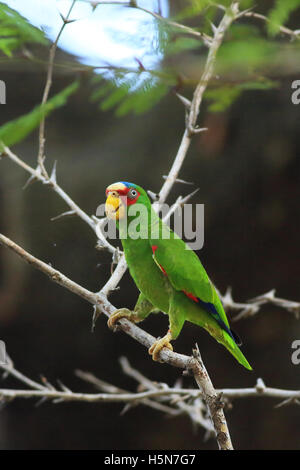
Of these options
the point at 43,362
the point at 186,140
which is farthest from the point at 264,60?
the point at 43,362

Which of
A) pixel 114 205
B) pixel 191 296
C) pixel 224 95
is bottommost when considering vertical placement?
pixel 191 296

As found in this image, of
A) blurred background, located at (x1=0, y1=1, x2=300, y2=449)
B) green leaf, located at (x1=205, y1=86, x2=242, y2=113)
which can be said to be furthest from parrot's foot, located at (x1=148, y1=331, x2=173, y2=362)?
blurred background, located at (x1=0, y1=1, x2=300, y2=449)

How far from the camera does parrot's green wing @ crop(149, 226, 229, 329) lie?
48.7 inches

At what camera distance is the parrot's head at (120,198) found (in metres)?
1.06

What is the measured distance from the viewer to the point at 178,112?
3.58 metres

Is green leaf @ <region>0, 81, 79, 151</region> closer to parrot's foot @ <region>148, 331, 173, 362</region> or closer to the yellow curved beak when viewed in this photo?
the yellow curved beak

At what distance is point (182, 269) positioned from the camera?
49.3 inches

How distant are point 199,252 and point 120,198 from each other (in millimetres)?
2457

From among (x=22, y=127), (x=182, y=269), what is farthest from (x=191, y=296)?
(x=22, y=127)

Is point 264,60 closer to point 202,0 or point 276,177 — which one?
point 202,0

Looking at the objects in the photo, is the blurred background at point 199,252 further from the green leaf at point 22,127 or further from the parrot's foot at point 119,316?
the green leaf at point 22,127

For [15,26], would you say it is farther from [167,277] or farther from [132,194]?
[167,277]
